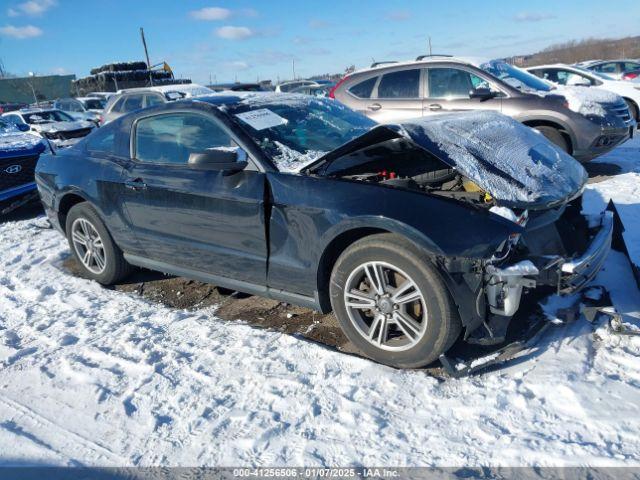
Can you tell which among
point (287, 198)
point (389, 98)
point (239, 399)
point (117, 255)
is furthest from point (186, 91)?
point (239, 399)

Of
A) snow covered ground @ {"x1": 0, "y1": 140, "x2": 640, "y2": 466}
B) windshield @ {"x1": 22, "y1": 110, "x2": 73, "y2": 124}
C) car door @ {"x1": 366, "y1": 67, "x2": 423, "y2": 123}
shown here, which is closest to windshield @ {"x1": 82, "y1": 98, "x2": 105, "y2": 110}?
windshield @ {"x1": 22, "y1": 110, "x2": 73, "y2": 124}

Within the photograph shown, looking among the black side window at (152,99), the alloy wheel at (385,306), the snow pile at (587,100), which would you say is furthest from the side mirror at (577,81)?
the alloy wheel at (385,306)

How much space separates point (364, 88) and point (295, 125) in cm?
462

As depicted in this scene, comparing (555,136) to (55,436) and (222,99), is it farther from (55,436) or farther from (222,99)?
(55,436)

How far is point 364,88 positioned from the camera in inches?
319

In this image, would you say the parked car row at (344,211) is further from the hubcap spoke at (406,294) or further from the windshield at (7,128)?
the windshield at (7,128)

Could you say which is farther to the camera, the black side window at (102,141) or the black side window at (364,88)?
the black side window at (364,88)

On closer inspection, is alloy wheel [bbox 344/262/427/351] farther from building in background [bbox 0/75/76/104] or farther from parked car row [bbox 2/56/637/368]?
building in background [bbox 0/75/76/104]

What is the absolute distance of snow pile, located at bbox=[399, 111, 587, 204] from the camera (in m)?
2.96

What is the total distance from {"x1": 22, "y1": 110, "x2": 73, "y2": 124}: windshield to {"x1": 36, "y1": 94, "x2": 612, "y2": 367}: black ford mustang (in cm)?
1170

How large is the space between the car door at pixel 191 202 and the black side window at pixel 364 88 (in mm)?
4648

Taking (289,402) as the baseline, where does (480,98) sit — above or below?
above

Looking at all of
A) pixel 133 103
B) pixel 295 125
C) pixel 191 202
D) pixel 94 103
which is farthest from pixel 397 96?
pixel 94 103

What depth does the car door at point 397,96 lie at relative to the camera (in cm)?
770
